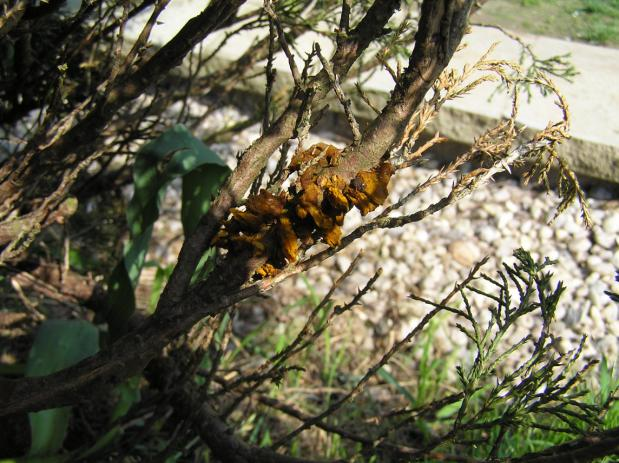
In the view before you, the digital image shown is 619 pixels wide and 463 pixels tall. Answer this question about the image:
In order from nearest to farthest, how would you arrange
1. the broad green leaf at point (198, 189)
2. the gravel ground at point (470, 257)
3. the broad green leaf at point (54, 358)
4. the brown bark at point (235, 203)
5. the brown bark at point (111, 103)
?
the brown bark at point (235, 203)
the brown bark at point (111, 103)
the broad green leaf at point (54, 358)
the broad green leaf at point (198, 189)
the gravel ground at point (470, 257)

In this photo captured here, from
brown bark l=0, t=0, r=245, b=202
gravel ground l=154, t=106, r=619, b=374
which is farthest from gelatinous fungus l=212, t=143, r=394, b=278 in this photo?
gravel ground l=154, t=106, r=619, b=374

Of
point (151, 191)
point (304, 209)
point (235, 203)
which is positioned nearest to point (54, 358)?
point (151, 191)

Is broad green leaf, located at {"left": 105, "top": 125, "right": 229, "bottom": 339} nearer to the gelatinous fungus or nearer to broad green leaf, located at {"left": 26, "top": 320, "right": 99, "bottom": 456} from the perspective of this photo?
broad green leaf, located at {"left": 26, "top": 320, "right": 99, "bottom": 456}

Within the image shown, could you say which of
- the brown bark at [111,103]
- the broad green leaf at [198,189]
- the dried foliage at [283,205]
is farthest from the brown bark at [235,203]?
the broad green leaf at [198,189]

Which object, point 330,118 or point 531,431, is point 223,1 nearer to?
point 531,431

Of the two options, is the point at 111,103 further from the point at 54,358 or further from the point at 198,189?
the point at 54,358

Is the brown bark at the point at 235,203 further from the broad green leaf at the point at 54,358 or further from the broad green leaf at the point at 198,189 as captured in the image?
the broad green leaf at the point at 198,189

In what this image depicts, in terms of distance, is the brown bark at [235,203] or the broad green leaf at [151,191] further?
the broad green leaf at [151,191]
